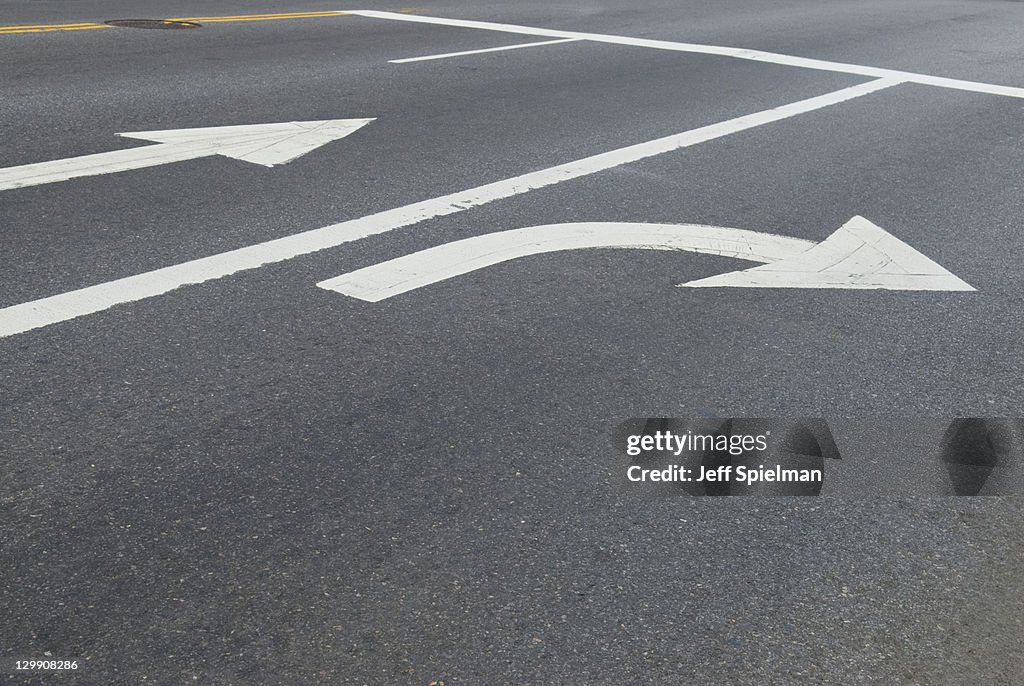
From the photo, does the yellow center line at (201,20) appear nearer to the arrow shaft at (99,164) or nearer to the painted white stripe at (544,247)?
the arrow shaft at (99,164)

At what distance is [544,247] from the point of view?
5.65 metres

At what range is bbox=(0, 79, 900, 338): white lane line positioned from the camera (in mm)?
4387

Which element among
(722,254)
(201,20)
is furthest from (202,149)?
(201,20)

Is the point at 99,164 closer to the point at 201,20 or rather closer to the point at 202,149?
the point at 202,149

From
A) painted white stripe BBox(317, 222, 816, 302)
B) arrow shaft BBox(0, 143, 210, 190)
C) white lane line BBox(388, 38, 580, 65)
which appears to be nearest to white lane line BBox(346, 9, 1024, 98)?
white lane line BBox(388, 38, 580, 65)

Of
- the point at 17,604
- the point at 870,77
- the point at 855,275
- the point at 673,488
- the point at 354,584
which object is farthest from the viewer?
the point at 870,77

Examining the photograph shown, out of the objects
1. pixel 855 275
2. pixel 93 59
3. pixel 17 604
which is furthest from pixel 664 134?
pixel 17 604

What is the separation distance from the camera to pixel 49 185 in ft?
19.6

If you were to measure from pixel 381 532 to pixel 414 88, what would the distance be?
22.5ft

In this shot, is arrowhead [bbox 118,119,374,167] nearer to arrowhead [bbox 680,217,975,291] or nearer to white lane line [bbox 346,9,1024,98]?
arrowhead [bbox 680,217,975,291]

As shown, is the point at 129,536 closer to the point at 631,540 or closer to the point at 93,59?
the point at 631,540

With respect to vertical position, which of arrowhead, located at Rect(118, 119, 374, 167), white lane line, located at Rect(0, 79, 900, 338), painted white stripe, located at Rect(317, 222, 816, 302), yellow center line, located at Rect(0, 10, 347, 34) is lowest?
painted white stripe, located at Rect(317, 222, 816, 302)

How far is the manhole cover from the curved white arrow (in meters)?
7.80

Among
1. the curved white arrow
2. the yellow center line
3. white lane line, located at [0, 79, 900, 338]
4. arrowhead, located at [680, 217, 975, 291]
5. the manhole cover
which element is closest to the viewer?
white lane line, located at [0, 79, 900, 338]
